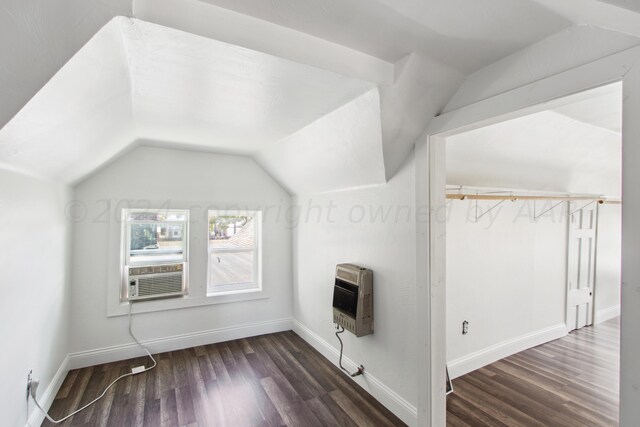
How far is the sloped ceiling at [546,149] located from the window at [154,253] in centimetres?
296

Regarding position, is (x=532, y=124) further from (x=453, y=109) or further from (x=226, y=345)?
(x=226, y=345)

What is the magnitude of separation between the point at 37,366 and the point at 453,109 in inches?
127

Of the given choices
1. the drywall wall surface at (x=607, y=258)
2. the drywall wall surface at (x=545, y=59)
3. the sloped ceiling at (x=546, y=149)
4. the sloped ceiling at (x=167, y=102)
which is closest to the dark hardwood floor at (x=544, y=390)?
the drywall wall surface at (x=607, y=258)

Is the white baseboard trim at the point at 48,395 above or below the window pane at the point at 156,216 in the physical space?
below

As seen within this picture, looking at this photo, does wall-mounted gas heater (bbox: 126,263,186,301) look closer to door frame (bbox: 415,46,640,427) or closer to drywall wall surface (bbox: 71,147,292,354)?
drywall wall surface (bbox: 71,147,292,354)

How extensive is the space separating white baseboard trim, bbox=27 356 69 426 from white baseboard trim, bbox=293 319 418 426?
226 cm

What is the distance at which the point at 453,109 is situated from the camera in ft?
5.70

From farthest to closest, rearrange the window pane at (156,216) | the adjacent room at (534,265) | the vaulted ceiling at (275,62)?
the window pane at (156,216) < the adjacent room at (534,265) < the vaulted ceiling at (275,62)

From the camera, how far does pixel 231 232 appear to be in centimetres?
371

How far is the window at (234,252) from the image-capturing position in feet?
11.7

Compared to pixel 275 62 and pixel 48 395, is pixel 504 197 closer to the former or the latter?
pixel 275 62

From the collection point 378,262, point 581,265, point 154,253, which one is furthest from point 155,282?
point 581,265

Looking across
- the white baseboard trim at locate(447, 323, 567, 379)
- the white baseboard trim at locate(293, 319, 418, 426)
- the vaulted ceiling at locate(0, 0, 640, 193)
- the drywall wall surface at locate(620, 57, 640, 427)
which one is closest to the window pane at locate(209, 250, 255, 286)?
the white baseboard trim at locate(293, 319, 418, 426)

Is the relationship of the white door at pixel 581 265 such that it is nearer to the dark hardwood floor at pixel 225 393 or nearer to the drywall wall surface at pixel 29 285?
the dark hardwood floor at pixel 225 393
